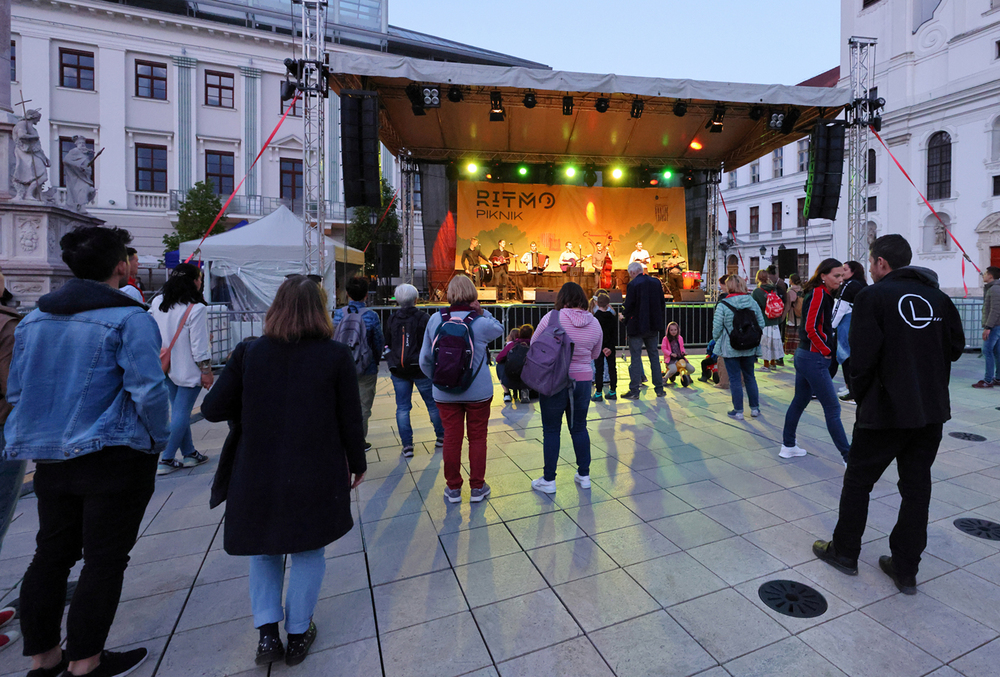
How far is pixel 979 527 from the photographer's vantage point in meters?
3.42

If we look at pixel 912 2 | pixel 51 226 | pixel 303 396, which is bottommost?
pixel 303 396

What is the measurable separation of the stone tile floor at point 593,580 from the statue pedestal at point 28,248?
28.3 feet

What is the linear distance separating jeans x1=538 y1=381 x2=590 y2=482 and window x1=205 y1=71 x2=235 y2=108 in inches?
1118

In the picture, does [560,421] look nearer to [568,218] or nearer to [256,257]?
[256,257]

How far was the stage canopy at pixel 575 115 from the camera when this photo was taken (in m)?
10.0

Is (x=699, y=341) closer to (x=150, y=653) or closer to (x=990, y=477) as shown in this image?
(x=990, y=477)

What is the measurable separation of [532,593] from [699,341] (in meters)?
11.0

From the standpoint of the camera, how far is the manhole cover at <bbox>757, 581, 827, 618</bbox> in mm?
2549

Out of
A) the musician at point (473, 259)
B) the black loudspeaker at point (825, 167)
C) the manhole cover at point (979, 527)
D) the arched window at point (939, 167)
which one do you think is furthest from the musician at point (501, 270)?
the arched window at point (939, 167)

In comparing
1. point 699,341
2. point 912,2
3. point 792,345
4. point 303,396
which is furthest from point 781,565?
point 912,2

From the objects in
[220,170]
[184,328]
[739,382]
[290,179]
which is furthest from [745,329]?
[220,170]

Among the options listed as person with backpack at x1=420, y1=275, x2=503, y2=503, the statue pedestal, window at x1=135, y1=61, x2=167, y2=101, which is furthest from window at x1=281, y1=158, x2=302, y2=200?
person with backpack at x1=420, y1=275, x2=503, y2=503

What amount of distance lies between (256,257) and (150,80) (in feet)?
64.6

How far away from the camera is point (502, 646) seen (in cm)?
234
